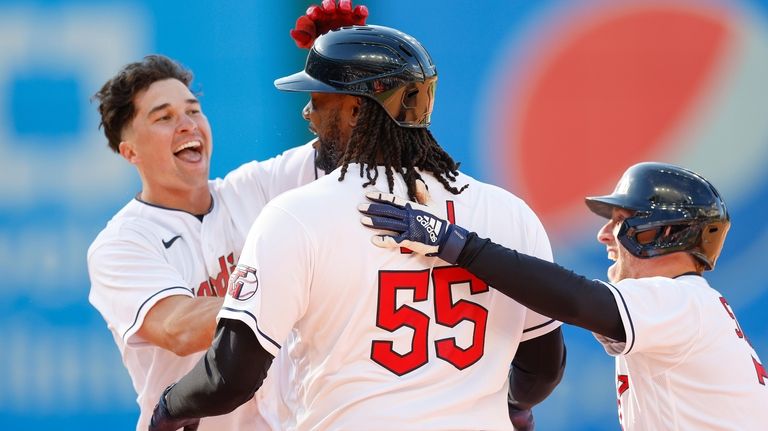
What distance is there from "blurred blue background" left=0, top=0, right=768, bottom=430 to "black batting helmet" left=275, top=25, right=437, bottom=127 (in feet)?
7.95

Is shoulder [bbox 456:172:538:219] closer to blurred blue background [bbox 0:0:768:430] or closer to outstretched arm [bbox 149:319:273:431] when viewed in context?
outstretched arm [bbox 149:319:273:431]

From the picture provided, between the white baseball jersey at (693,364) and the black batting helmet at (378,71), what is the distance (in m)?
0.75

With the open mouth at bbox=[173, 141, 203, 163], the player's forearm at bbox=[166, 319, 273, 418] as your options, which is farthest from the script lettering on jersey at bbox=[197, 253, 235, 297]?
the player's forearm at bbox=[166, 319, 273, 418]

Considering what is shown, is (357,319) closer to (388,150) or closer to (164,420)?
(388,150)

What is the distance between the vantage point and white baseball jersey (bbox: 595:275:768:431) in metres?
2.73

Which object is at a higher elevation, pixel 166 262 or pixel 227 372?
pixel 227 372

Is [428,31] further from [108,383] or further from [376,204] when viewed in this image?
[376,204]

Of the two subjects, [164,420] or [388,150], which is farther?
[164,420]

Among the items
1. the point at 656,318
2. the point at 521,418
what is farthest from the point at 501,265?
the point at 521,418

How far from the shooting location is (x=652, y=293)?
273cm

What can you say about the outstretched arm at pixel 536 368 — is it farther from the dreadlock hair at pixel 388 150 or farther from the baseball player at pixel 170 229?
the baseball player at pixel 170 229

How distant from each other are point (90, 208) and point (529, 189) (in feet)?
7.42

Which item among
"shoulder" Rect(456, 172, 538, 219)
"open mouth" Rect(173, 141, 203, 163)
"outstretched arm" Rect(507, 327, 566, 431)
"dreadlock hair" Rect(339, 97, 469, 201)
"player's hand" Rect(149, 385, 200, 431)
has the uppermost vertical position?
"dreadlock hair" Rect(339, 97, 469, 201)

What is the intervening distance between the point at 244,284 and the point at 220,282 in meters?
1.37
